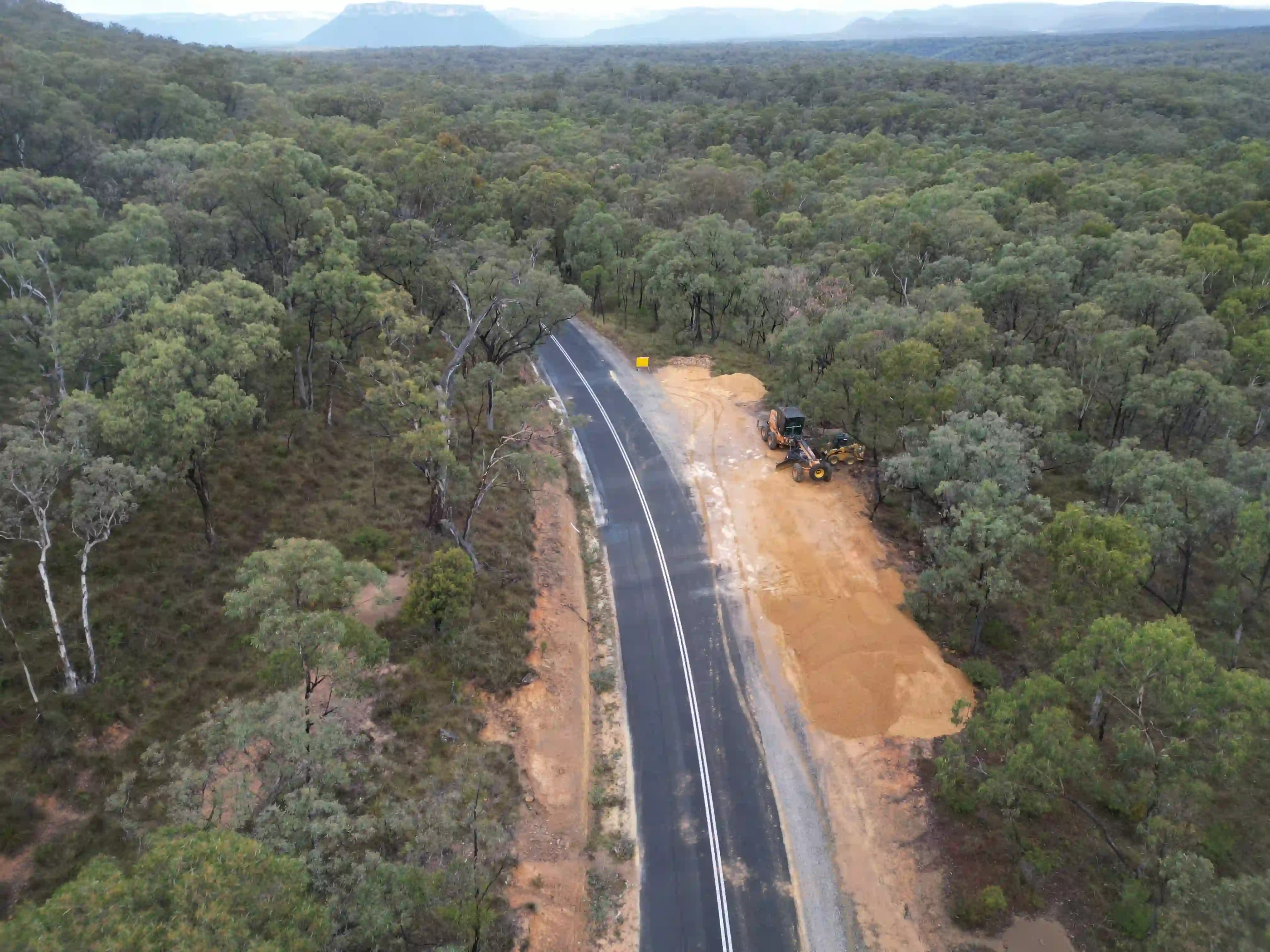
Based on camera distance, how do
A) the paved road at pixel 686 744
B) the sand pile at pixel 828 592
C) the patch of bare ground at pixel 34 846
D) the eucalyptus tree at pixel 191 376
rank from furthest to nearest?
the sand pile at pixel 828 592 < the eucalyptus tree at pixel 191 376 < the paved road at pixel 686 744 < the patch of bare ground at pixel 34 846

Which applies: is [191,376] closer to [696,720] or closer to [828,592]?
[696,720]

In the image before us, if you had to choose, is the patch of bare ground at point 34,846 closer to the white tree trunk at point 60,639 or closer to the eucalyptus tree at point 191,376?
the white tree trunk at point 60,639

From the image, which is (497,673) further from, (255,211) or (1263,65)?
(1263,65)

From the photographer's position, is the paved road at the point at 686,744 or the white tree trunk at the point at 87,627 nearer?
the paved road at the point at 686,744

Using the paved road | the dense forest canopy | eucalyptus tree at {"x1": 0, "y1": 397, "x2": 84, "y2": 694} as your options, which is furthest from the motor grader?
eucalyptus tree at {"x1": 0, "y1": 397, "x2": 84, "y2": 694}

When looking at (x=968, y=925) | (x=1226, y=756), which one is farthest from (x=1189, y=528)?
→ (x=968, y=925)

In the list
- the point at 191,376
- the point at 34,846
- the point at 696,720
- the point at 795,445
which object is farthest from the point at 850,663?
the point at 191,376

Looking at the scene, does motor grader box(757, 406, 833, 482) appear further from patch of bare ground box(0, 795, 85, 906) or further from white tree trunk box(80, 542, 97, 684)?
patch of bare ground box(0, 795, 85, 906)

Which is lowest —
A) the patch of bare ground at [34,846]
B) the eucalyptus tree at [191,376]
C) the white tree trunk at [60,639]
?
the patch of bare ground at [34,846]

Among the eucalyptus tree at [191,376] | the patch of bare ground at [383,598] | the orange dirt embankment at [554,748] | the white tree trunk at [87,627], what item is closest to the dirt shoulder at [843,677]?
the orange dirt embankment at [554,748]
